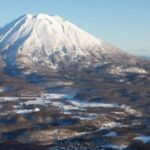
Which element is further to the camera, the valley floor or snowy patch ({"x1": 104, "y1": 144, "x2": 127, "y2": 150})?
the valley floor

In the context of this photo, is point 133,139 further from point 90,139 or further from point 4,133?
point 4,133

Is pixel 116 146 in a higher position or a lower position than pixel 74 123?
lower

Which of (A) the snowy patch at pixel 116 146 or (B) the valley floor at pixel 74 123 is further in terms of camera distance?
(B) the valley floor at pixel 74 123

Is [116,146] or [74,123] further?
[74,123]

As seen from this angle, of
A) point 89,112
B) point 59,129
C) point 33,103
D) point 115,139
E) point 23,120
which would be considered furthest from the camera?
point 33,103

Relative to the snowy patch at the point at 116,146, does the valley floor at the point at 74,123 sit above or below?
above

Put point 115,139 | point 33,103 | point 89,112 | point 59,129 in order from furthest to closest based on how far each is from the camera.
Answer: point 33,103 < point 89,112 < point 59,129 < point 115,139

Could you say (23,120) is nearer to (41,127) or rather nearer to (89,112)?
(41,127)

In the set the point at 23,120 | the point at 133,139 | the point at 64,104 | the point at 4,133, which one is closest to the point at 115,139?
the point at 133,139

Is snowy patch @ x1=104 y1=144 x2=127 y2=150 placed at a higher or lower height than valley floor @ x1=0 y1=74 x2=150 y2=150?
lower

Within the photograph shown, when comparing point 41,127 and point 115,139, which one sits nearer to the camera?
point 115,139
